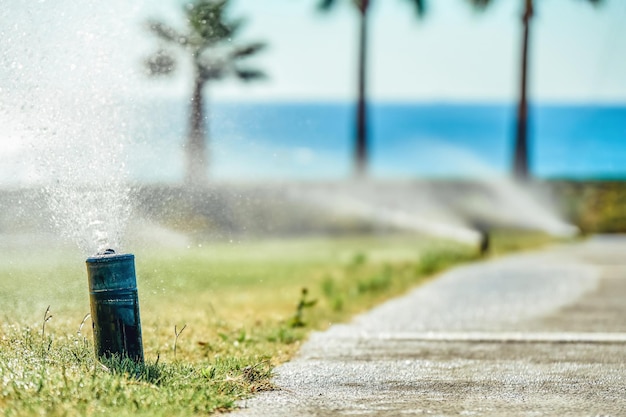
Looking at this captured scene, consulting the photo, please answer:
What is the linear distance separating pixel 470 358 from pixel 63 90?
13.7 ft

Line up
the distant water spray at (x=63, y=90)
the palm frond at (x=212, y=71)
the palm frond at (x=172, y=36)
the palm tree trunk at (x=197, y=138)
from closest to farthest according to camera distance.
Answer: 1. the distant water spray at (x=63, y=90)
2. the palm frond at (x=172, y=36)
3. the palm tree trunk at (x=197, y=138)
4. the palm frond at (x=212, y=71)

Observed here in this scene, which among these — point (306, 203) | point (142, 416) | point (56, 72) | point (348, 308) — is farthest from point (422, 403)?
point (306, 203)

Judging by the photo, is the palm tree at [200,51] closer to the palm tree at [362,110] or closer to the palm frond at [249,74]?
the palm frond at [249,74]

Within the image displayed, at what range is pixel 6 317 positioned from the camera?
936 centimetres

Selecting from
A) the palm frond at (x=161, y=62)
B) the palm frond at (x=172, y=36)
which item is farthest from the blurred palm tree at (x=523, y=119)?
the palm frond at (x=172, y=36)

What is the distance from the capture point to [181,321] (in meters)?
10.8

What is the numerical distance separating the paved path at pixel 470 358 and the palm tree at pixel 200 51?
3.23 meters

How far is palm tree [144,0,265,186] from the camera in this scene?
1684cm

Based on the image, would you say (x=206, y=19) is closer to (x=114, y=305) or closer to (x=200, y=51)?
(x=200, y=51)

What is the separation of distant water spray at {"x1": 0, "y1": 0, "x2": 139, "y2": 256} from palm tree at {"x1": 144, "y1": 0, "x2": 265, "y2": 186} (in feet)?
3.91

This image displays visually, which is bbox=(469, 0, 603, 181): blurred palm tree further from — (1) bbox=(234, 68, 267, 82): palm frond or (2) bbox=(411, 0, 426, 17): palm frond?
(1) bbox=(234, 68, 267, 82): palm frond

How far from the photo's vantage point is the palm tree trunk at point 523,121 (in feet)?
108

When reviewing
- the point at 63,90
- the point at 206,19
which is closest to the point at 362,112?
the point at 206,19

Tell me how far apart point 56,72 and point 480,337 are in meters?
4.39
